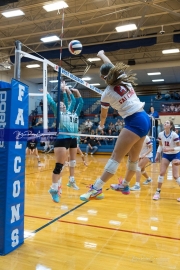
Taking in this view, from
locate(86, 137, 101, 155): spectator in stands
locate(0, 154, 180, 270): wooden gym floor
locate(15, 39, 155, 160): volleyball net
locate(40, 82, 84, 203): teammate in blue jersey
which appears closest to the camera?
locate(0, 154, 180, 270): wooden gym floor

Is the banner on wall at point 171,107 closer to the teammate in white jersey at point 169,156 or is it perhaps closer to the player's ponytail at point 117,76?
the teammate in white jersey at point 169,156

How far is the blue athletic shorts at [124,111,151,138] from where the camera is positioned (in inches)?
107

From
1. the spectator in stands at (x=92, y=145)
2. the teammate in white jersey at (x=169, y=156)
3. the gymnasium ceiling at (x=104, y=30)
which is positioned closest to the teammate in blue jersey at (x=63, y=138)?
the teammate in white jersey at (x=169, y=156)

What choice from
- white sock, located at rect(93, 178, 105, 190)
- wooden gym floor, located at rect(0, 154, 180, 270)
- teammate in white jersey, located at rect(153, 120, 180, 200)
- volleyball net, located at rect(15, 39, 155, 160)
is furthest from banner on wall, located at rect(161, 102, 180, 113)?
white sock, located at rect(93, 178, 105, 190)

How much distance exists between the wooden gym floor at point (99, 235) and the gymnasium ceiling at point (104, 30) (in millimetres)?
7523

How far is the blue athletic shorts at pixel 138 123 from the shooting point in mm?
2727

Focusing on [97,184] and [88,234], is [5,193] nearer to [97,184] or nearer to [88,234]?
[97,184]

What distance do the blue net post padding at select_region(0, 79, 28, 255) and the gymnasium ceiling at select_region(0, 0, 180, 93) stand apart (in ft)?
26.4

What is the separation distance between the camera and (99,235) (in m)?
3.10

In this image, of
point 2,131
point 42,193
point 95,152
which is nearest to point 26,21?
point 95,152

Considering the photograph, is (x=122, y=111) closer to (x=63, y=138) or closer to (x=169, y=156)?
(x=63, y=138)

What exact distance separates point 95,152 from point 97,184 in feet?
47.5

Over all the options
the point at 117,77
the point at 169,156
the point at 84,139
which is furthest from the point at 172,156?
the point at 84,139

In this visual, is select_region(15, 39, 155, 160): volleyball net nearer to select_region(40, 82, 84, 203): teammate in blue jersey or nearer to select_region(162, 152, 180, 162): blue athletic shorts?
select_region(40, 82, 84, 203): teammate in blue jersey
